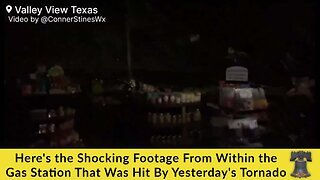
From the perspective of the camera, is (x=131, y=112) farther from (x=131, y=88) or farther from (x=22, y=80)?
(x=22, y=80)

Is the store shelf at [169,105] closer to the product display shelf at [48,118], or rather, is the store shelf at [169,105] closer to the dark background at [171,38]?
the dark background at [171,38]

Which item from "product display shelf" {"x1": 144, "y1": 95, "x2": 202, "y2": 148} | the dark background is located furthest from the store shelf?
the dark background

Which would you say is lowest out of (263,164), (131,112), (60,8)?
(263,164)

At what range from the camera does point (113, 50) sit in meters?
4.89

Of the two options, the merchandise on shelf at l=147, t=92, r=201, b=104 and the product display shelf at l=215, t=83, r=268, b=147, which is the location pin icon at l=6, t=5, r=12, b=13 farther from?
the product display shelf at l=215, t=83, r=268, b=147

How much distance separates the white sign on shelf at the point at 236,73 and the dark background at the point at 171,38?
55mm

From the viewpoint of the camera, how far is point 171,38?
491cm

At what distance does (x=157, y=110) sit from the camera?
4.98m

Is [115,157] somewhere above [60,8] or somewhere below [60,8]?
below

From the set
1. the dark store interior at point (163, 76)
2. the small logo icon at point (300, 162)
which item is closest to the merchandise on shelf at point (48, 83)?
the dark store interior at point (163, 76)

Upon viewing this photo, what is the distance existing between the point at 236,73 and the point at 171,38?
55 centimetres

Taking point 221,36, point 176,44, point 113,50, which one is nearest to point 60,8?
point 113,50

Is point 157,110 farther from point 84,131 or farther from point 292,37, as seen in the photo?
point 292,37

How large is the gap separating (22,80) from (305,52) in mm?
2090
